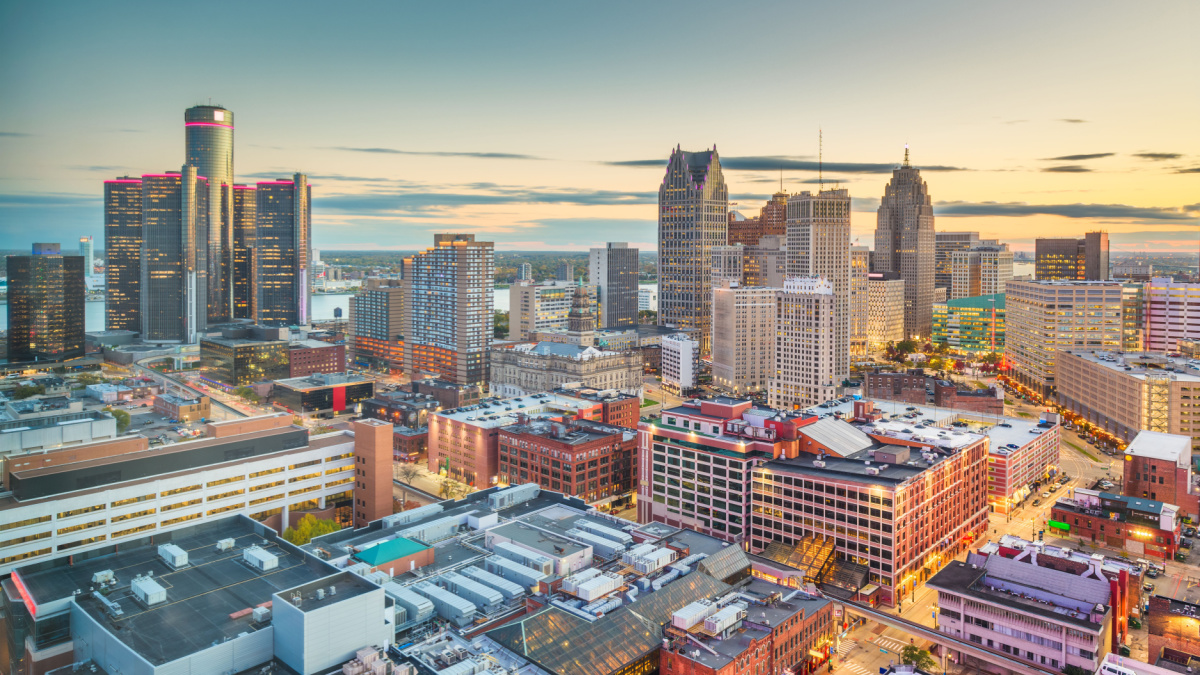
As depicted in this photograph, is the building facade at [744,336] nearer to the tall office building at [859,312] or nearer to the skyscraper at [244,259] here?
the tall office building at [859,312]

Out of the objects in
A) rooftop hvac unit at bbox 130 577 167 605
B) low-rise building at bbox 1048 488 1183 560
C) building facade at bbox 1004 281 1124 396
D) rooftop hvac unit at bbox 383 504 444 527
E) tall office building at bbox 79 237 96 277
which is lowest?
low-rise building at bbox 1048 488 1183 560

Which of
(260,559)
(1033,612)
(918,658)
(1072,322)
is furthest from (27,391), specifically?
(1072,322)

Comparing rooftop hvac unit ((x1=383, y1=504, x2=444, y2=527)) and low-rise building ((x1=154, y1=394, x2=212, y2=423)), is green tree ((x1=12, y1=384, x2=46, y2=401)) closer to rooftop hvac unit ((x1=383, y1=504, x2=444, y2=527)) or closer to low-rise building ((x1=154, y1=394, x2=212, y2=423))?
low-rise building ((x1=154, y1=394, x2=212, y2=423))

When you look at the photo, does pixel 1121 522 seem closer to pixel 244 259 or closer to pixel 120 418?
pixel 120 418

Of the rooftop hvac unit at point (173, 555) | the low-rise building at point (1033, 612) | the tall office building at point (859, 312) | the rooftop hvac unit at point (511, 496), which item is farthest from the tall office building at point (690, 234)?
the rooftop hvac unit at point (173, 555)

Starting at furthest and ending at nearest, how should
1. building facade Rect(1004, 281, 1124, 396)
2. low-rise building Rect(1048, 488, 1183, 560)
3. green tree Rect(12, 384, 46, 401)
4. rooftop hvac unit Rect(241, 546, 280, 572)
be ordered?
building facade Rect(1004, 281, 1124, 396) < green tree Rect(12, 384, 46, 401) < low-rise building Rect(1048, 488, 1183, 560) < rooftop hvac unit Rect(241, 546, 280, 572)

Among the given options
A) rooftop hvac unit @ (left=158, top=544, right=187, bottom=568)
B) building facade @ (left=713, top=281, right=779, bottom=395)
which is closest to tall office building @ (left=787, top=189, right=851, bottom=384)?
building facade @ (left=713, top=281, right=779, bottom=395)
